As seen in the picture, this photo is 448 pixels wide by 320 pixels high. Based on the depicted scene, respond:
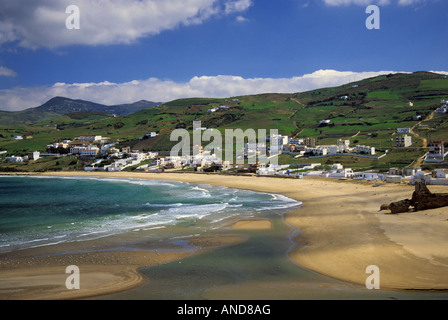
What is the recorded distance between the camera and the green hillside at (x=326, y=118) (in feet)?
243

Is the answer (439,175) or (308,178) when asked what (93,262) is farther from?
(308,178)

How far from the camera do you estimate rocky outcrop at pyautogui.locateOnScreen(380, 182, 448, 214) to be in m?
22.5

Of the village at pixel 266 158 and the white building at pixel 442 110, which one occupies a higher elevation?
the white building at pixel 442 110

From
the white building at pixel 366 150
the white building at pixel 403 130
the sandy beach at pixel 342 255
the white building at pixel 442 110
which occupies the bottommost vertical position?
the sandy beach at pixel 342 255

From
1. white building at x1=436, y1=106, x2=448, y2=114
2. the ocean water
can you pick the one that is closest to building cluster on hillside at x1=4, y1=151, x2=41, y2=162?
the ocean water

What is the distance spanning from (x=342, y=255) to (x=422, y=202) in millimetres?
10878

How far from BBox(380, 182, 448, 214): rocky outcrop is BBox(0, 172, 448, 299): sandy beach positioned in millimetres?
757

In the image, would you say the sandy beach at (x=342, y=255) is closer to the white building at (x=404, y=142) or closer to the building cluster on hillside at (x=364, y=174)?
the building cluster on hillside at (x=364, y=174)

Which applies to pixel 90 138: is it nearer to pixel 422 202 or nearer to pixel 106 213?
pixel 106 213

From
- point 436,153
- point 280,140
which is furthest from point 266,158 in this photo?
point 436,153

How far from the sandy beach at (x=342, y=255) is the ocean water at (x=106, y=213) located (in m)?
3.30

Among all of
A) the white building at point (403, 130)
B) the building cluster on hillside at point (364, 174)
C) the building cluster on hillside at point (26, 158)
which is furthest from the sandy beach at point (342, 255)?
the building cluster on hillside at point (26, 158)

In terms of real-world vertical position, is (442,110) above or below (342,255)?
above

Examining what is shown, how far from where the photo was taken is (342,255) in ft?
49.2
